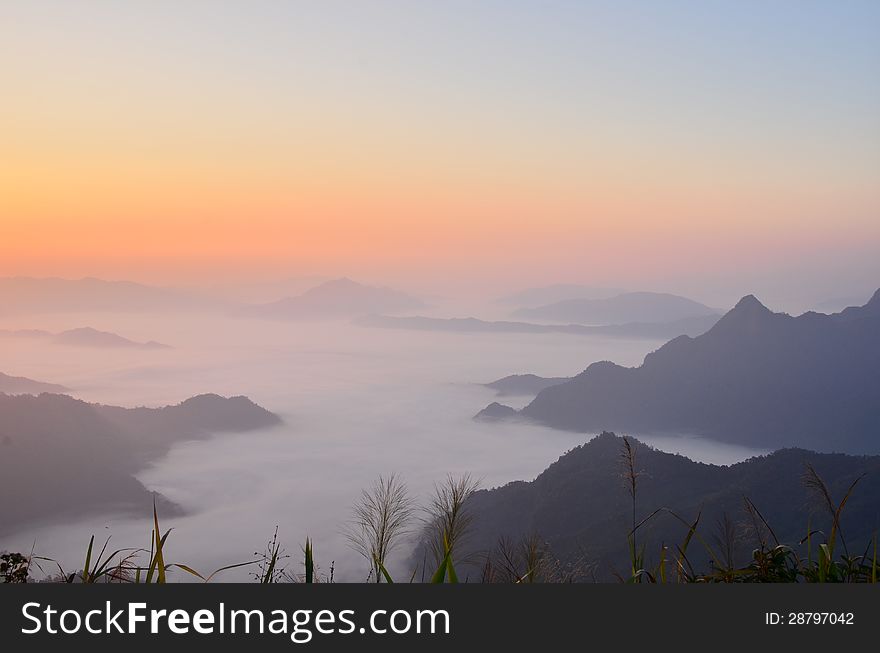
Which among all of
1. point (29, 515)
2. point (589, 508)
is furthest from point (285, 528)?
point (589, 508)

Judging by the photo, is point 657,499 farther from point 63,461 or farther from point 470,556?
point 63,461

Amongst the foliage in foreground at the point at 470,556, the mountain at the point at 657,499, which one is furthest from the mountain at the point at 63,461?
the foliage in foreground at the point at 470,556

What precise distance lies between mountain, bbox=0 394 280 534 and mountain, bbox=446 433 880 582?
8719 centimetres

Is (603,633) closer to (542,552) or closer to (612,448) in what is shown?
(542,552)

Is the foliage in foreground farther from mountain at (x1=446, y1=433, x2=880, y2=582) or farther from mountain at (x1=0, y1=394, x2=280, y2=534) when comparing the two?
mountain at (x1=0, y1=394, x2=280, y2=534)

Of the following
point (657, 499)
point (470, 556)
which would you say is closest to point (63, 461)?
point (657, 499)

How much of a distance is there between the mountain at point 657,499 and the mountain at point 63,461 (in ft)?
286

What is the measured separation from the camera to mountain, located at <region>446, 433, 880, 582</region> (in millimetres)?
81375

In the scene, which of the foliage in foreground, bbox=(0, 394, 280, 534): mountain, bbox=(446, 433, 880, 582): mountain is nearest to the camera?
the foliage in foreground

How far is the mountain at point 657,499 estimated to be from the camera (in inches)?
3204

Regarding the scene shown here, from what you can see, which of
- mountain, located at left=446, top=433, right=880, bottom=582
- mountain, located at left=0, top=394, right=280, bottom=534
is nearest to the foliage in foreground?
mountain, located at left=446, top=433, right=880, bottom=582

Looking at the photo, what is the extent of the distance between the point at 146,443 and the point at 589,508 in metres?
130

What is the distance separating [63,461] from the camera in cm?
16125

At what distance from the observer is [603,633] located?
10.6 feet
